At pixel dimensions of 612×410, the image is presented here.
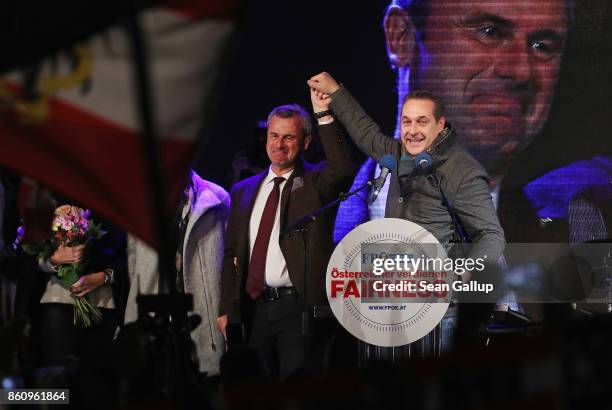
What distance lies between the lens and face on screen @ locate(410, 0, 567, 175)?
7.70 m

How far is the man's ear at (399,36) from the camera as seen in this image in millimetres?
7773

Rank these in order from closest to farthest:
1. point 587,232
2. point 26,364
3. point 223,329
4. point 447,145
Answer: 1. point 26,364
2. point 447,145
3. point 223,329
4. point 587,232

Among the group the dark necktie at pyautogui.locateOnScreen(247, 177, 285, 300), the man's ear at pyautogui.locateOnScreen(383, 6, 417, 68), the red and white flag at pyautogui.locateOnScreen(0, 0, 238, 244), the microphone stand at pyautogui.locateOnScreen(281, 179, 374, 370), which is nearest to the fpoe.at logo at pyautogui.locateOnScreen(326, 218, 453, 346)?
the microphone stand at pyautogui.locateOnScreen(281, 179, 374, 370)

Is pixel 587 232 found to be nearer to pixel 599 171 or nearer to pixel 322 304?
pixel 599 171

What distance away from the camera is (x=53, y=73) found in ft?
10.4

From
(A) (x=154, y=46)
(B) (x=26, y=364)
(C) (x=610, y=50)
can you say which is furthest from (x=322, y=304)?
(A) (x=154, y=46)

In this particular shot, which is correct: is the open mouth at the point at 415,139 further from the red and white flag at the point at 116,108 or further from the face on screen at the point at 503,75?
the red and white flag at the point at 116,108

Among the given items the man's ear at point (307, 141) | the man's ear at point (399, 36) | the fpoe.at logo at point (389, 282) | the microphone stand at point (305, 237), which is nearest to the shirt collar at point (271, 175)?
the man's ear at point (307, 141)

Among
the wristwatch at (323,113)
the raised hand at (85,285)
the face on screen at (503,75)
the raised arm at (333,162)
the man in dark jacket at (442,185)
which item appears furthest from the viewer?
the face on screen at (503,75)

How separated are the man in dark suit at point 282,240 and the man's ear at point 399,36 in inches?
49.0

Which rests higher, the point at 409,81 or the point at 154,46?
Result: the point at 409,81

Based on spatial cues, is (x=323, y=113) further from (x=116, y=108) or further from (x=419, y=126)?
(x=116, y=108)

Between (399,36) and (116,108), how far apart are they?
4.83 meters

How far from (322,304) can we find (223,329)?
699mm
